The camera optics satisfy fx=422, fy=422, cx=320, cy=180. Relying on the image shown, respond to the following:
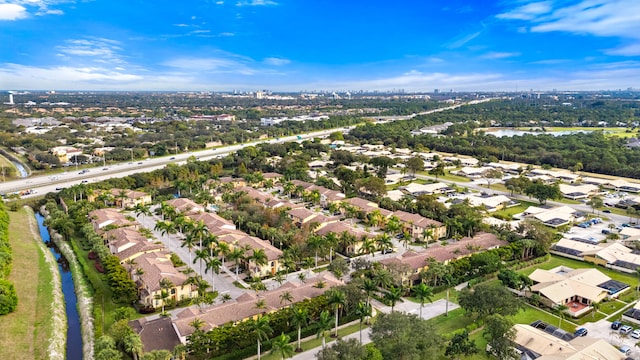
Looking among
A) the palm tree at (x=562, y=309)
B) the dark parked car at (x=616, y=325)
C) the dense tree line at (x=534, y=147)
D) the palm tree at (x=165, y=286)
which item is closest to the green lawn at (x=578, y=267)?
the palm tree at (x=562, y=309)

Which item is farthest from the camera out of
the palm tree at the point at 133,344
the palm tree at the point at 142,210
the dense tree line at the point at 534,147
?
the dense tree line at the point at 534,147

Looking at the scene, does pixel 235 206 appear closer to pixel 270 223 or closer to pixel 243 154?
pixel 270 223

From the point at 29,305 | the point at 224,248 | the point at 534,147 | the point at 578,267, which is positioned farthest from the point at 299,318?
the point at 534,147

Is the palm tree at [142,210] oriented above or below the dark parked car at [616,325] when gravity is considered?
above

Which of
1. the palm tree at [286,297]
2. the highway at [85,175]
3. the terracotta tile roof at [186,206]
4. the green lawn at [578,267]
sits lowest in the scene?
the green lawn at [578,267]

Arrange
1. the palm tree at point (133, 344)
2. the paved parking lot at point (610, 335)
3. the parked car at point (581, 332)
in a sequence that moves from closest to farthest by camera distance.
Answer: the palm tree at point (133, 344), the paved parking lot at point (610, 335), the parked car at point (581, 332)

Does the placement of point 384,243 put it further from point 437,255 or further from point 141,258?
point 141,258

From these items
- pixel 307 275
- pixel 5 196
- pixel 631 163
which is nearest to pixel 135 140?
pixel 5 196

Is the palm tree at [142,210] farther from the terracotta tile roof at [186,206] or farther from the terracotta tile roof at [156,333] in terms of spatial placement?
the terracotta tile roof at [156,333]
